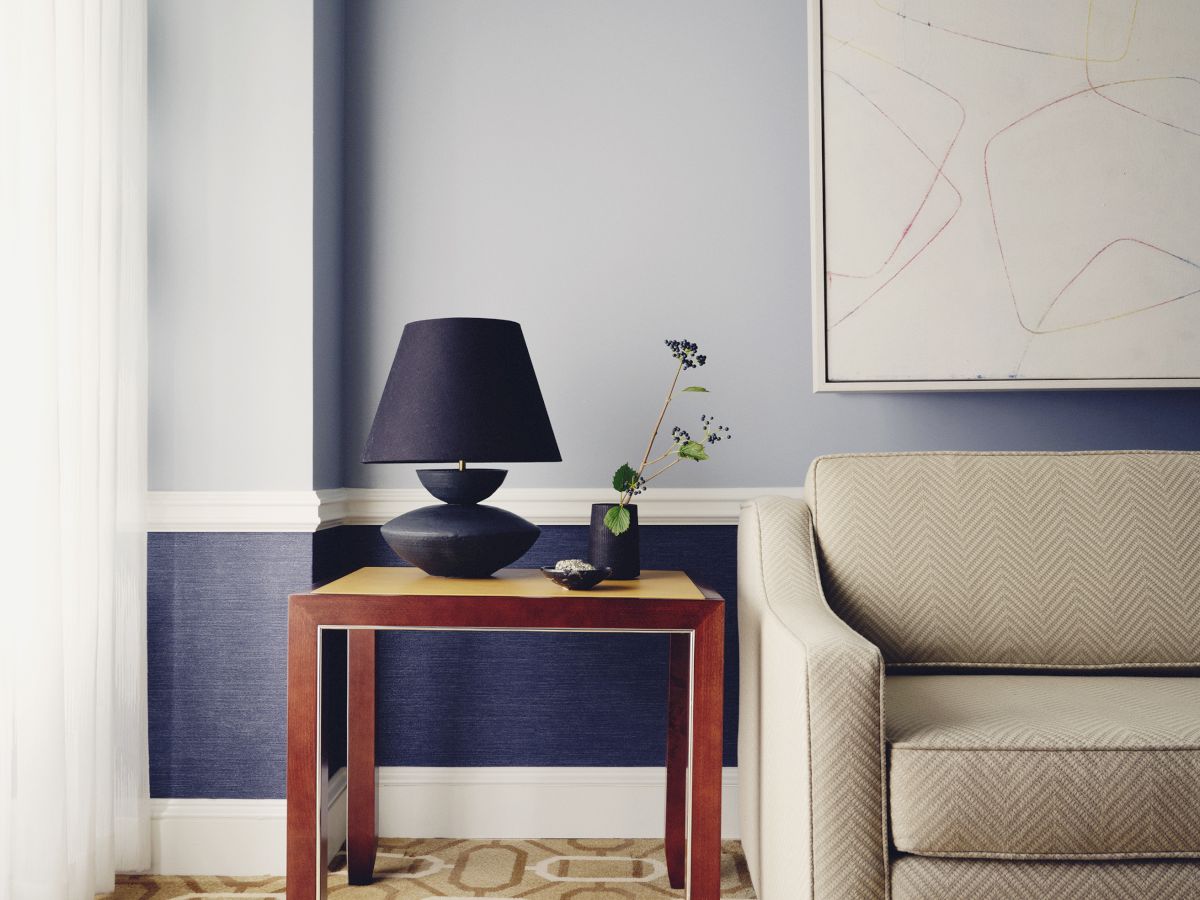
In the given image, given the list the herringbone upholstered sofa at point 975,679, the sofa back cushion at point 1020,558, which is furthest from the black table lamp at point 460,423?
the sofa back cushion at point 1020,558

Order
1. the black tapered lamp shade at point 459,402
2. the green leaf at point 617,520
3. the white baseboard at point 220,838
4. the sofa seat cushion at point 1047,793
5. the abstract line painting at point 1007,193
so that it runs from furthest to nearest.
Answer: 1. the abstract line painting at point 1007,193
2. the white baseboard at point 220,838
3. the green leaf at point 617,520
4. the black tapered lamp shade at point 459,402
5. the sofa seat cushion at point 1047,793

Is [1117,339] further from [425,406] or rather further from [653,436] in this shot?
[425,406]

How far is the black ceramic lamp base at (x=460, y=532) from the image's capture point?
1416mm

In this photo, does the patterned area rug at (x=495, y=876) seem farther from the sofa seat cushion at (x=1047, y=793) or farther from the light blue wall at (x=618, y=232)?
the light blue wall at (x=618, y=232)

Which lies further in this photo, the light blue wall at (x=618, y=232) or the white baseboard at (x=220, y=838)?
the light blue wall at (x=618, y=232)

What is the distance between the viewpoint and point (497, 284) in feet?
6.03

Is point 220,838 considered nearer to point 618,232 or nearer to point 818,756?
point 818,756

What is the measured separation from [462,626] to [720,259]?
1032 millimetres

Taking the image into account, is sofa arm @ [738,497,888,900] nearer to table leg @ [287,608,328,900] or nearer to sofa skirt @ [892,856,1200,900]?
sofa skirt @ [892,856,1200,900]

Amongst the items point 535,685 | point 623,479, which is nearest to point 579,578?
point 623,479

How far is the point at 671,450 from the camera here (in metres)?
1.70

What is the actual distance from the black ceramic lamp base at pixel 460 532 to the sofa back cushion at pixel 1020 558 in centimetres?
59

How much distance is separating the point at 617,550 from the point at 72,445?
3.12 feet

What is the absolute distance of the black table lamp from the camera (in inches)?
53.4
